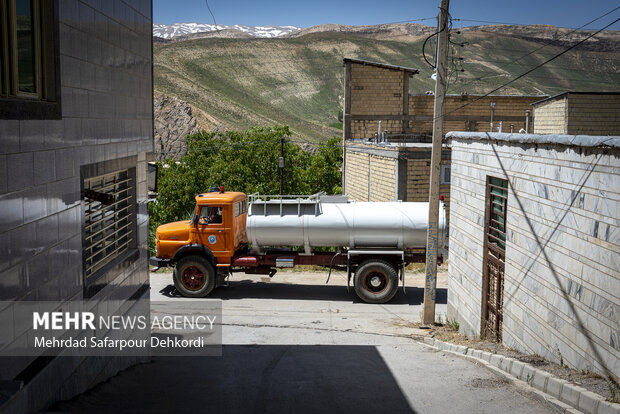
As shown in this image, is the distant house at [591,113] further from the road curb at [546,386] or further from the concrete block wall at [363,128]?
the road curb at [546,386]

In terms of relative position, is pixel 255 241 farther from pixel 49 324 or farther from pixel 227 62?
pixel 227 62

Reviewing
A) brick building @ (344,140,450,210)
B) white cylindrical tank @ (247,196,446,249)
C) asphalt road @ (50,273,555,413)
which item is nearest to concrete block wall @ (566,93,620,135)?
brick building @ (344,140,450,210)

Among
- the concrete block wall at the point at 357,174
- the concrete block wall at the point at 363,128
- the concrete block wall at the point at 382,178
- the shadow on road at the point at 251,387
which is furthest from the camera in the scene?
the concrete block wall at the point at 363,128

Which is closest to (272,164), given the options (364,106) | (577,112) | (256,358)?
(364,106)

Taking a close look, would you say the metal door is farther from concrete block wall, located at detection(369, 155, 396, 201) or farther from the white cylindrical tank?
concrete block wall, located at detection(369, 155, 396, 201)

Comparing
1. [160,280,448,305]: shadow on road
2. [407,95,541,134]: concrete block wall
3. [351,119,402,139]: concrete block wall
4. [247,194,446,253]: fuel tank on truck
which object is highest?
[407,95,541,134]: concrete block wall

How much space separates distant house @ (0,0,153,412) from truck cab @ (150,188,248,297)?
23.1 ft

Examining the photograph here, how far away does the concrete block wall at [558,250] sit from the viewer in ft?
22.5

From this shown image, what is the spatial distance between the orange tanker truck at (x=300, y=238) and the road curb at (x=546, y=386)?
21.4 feet

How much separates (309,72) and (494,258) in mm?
131379

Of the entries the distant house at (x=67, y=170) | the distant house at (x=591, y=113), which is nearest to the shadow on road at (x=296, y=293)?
the distant house at (x=67, y=170)

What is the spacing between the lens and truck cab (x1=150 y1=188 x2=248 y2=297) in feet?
55.6

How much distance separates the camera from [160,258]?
1762 centimetres

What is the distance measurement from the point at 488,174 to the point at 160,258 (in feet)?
32.7
